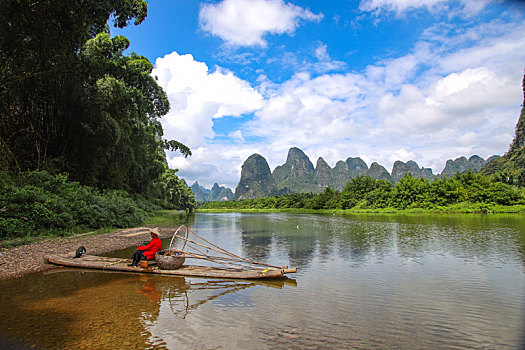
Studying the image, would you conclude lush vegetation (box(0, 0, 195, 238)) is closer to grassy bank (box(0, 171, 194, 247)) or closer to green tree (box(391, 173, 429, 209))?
grassy bank (box(0, 171, 194, 247))

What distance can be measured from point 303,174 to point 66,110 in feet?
478

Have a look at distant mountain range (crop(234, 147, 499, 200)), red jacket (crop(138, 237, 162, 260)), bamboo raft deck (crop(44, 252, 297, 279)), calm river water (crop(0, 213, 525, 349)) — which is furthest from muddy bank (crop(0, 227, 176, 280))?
distant mountain range (crop(234, 147, 499, 200))

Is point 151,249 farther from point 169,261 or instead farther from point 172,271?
point 172,271

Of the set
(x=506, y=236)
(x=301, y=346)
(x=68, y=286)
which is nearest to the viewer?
(x=301, y=346)

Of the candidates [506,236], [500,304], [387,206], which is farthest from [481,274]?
[387,206]

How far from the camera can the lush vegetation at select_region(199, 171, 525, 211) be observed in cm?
3541

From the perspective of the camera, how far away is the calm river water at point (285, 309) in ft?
14.5

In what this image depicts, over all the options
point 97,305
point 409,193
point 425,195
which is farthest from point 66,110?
point 409,193

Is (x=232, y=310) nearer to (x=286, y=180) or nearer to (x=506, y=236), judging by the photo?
(x=506, y=236)

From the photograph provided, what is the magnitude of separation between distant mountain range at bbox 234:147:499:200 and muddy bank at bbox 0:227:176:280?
398 feet

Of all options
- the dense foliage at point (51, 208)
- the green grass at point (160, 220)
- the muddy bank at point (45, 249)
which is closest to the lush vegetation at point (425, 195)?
the green grass at point (160, 220)

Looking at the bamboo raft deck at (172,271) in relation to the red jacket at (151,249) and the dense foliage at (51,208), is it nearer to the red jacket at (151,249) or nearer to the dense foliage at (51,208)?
the red jacket at (151,249)

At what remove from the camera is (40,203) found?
11805mm

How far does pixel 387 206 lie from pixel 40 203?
45.5 m
